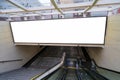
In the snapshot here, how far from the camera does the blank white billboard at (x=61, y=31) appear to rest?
574 centimetres

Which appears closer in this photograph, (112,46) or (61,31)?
(112,46)

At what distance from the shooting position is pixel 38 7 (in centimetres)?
432

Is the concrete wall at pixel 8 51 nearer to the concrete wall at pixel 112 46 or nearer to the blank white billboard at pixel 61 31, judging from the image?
the blank white billboard at pixel 61 31

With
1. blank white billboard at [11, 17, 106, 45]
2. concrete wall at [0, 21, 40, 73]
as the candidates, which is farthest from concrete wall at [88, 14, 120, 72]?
concrete wall at [0, 21, 40, 73]

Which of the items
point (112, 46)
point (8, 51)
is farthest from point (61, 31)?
point (8, 51)

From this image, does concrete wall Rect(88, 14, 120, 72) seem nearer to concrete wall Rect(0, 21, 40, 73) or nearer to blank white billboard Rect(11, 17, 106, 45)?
blank white billboard Rect(11, 17, 106, 45)

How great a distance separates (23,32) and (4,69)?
2203 mm

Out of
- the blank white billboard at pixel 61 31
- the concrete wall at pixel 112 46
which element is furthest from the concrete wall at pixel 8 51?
the concrete wall at pixel 112 46

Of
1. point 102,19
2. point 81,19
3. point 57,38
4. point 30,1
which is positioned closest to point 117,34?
point 102,19

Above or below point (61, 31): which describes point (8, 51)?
below

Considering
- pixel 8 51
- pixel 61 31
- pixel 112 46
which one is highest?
pixel 61 31

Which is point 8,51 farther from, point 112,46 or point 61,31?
point 112,46

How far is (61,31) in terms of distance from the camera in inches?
249

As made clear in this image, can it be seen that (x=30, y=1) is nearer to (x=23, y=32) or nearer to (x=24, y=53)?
(x=23, y=32)
